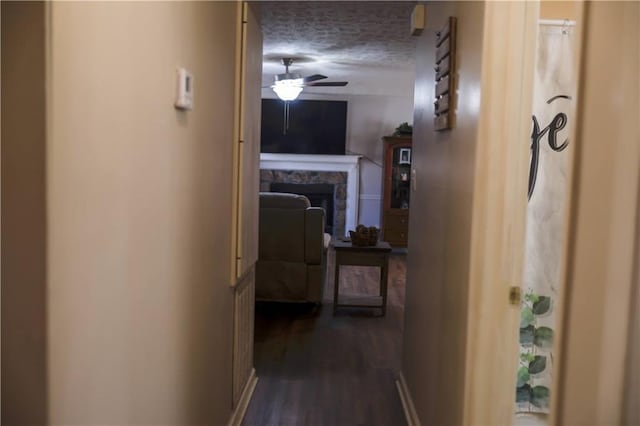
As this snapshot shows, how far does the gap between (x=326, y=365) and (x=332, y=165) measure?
5.21 metres

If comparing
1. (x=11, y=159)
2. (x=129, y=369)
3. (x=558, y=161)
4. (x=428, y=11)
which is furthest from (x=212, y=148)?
(x=558, y=161)

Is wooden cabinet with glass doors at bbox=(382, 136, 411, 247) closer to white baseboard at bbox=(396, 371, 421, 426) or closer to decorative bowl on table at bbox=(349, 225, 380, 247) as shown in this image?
decorative bowl on table at bbox=(349, 225, 380, 247)

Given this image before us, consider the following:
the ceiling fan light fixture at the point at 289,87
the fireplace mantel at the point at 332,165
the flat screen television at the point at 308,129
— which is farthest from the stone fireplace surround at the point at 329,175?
the ceiling fan light fixture at the point at 289,87

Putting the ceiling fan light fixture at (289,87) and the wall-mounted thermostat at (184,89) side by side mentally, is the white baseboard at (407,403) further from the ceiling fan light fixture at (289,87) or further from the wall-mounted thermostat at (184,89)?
the ceiling fan light fixture at (289,87)

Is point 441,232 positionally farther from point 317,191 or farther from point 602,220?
point 317,191

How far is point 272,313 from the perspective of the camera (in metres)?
4.67

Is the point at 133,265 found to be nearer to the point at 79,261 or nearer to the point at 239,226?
the point at 79,261

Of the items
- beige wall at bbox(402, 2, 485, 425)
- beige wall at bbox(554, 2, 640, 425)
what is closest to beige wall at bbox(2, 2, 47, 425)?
beige wall at bbox(554, 2, 640, 425)

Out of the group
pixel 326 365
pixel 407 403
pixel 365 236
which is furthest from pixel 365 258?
pixel 407 403

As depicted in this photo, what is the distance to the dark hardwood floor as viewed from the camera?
114 inches

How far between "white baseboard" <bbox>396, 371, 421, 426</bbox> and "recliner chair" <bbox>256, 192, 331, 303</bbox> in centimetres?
158

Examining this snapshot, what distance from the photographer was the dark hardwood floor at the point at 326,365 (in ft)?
9.53

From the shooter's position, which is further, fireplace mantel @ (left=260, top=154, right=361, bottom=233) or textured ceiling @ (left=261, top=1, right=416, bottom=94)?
fireplace mantel @ (left=260, top=154, right=361, bottom=233)

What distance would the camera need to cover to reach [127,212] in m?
1.28
